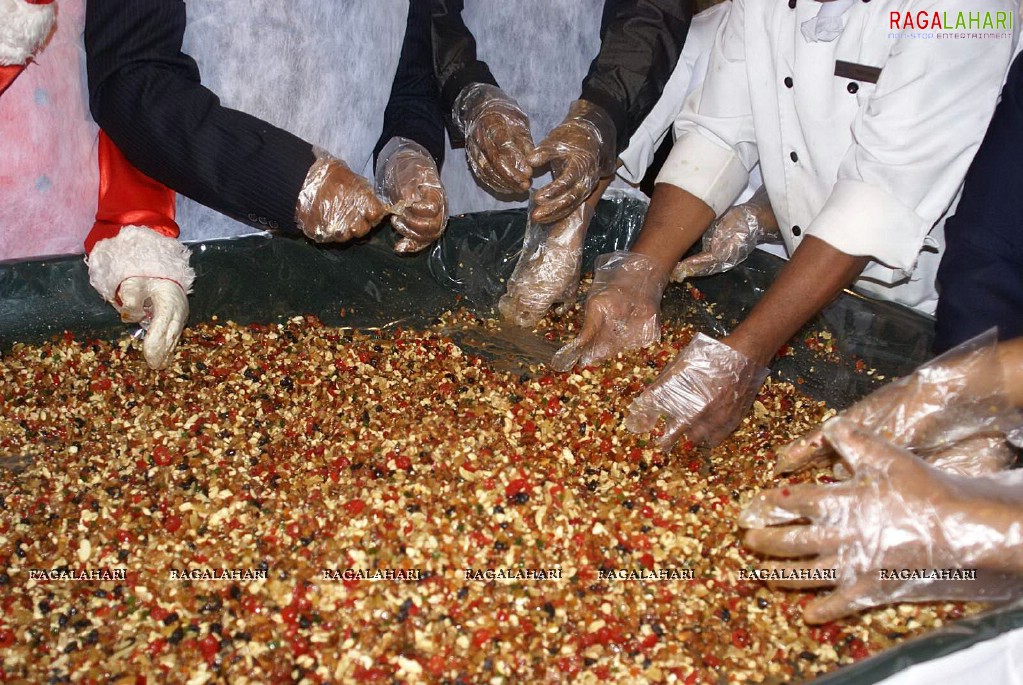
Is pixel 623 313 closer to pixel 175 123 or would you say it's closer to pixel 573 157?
pixel 573 157

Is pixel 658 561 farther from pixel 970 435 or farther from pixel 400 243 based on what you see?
pixel 400 243

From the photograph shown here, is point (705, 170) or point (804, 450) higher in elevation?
point (705, 170)

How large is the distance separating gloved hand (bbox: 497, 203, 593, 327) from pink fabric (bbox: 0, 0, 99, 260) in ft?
3.22

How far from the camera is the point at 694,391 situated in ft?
5.44

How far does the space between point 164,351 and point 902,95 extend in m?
1.54

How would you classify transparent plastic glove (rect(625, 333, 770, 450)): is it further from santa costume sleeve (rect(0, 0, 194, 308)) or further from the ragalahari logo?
santa costume sleeve (rect(0, 0, 194, 308))

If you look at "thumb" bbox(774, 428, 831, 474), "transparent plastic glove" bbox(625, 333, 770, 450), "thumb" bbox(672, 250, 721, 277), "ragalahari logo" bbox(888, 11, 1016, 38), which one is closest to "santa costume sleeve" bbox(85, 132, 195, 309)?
"transparent plastic glove" bbox(625, 333, 770, 450)

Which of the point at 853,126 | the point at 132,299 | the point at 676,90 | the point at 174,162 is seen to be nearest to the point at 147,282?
the point at 132,299

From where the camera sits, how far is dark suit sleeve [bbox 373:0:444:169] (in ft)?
6.84

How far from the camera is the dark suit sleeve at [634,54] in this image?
6.72 feet

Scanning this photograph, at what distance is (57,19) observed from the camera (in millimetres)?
1693

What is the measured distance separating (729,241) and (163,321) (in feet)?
4.17

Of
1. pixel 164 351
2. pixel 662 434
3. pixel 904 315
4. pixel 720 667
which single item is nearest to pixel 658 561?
pixel 720 667

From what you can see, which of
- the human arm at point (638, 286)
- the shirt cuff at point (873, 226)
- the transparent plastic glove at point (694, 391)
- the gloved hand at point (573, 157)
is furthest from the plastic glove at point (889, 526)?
the gloved hand at point (573, 157)
